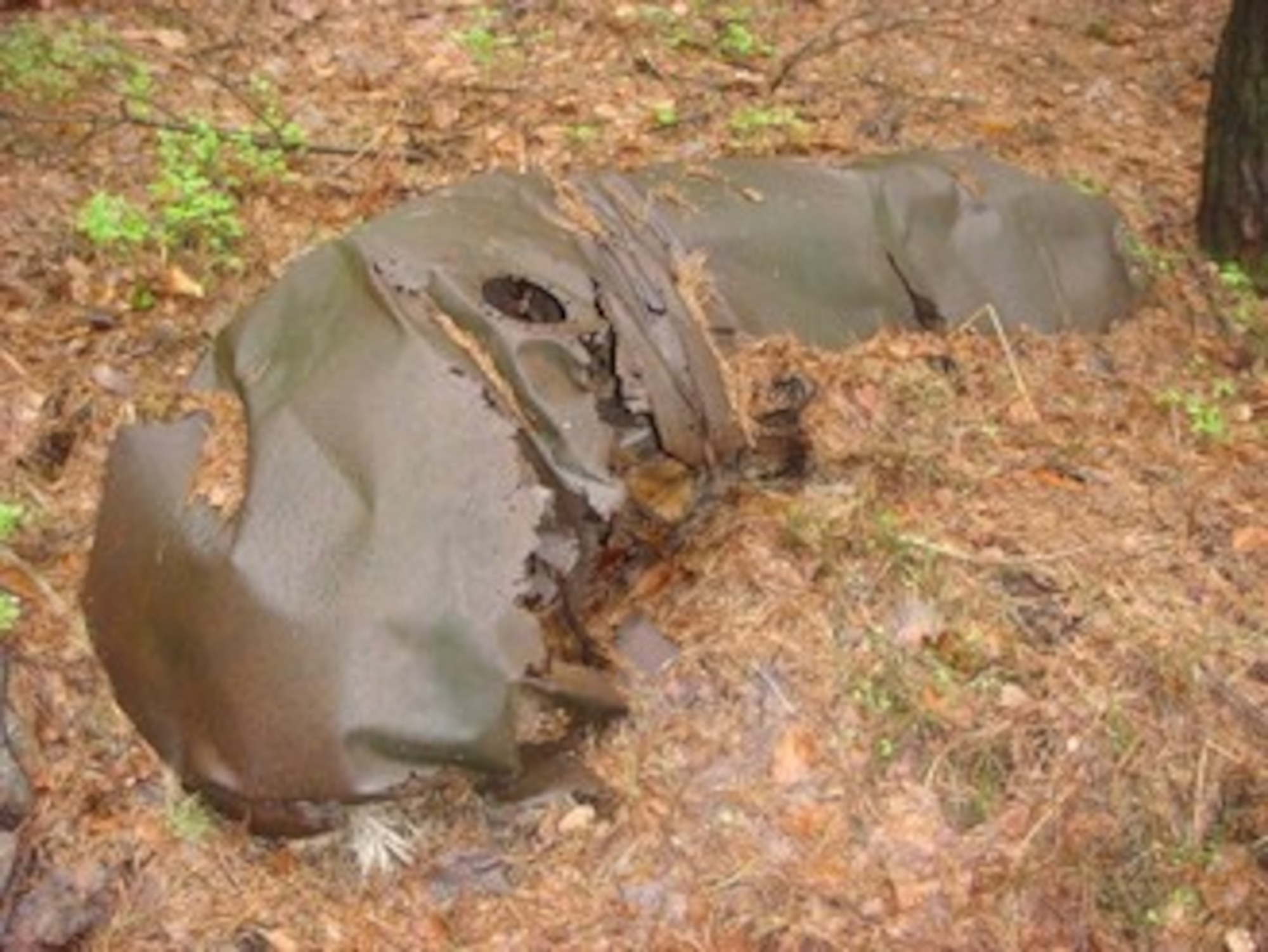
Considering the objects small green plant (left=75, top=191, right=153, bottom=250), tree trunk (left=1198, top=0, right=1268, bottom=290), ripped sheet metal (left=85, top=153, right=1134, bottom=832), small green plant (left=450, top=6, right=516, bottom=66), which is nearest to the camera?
ripped sheet metal (left=85, top=153, right=1134, bottom=832)

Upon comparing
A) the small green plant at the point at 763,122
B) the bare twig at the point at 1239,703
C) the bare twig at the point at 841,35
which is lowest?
the bare twig at the point at 1239,703

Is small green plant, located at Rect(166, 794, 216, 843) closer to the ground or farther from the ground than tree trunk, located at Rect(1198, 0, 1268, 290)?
closer to the ground

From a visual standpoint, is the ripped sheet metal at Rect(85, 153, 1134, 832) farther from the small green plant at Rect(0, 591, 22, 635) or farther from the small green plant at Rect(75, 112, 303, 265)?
the small green plant at Rect(75, 112, 303, 265)

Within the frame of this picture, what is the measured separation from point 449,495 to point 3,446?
1.51 metres

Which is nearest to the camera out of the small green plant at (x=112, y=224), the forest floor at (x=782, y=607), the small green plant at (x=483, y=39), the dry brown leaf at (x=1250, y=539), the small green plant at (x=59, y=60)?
the forest floor at (x=782, y=607)

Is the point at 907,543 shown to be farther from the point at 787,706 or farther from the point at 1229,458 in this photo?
the point at 1229,458

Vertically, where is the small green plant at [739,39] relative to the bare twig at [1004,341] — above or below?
above

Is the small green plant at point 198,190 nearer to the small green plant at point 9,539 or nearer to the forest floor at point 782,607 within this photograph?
the forest floor at point 782,607

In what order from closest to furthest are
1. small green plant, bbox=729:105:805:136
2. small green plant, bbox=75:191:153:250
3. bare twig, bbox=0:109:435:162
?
small green plant, bbox=75:191:153:250, bare twig, bbox=0:109:435:162, small green plant, bbox=729:105:805:136

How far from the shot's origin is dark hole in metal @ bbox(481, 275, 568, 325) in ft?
11.3

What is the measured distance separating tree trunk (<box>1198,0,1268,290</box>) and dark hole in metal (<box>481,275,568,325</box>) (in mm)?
2475

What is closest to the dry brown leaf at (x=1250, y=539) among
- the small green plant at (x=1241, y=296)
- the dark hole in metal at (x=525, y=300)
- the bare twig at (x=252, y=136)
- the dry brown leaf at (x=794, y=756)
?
the small green plant at (x=1241, y=296)

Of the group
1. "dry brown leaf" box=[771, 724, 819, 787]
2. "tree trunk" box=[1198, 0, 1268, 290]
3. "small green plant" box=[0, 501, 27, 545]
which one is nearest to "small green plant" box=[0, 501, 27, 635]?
"small green plant" box=[0, 501, 27, 545]

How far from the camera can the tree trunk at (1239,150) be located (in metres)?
4.62
